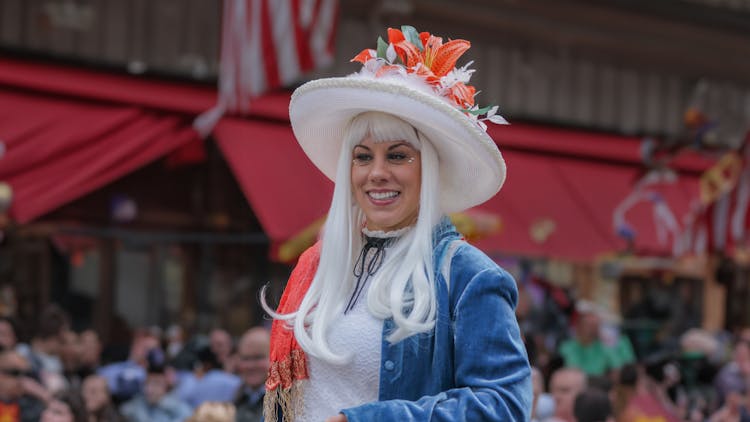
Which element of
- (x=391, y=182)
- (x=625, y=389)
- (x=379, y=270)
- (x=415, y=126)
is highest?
(x=415, y=126)

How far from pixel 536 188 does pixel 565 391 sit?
593 centimetres

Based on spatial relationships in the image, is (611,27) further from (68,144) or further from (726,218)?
(68,144)

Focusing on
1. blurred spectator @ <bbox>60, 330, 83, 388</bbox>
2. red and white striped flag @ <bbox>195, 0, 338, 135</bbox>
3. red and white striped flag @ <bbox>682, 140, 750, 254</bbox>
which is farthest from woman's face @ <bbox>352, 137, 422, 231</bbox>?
red and white striped flag @ <bbox>682, 140, 750, 254</bbox>

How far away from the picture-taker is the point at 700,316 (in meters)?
14.2

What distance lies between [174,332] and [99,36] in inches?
105

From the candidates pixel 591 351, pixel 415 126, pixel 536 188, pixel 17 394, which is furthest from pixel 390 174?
pixel 536 188

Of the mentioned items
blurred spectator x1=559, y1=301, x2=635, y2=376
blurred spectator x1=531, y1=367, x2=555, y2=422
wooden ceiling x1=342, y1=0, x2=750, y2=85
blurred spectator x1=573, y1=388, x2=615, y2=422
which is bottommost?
blurred spectator x1=559, y1=301, x2=635, y2=376

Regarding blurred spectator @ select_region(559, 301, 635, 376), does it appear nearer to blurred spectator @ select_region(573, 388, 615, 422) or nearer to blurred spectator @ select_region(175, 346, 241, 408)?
blurred spectator @ select_region(175, 346, 241, 408)

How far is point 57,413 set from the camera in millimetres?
6828

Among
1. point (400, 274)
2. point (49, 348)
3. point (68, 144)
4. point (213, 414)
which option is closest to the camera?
point (400, 274)

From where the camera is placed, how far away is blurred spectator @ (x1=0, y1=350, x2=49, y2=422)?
7.12 m

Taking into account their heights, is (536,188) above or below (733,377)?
above

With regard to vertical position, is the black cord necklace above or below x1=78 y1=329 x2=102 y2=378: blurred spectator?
above

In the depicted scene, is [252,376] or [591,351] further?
[591,351]
